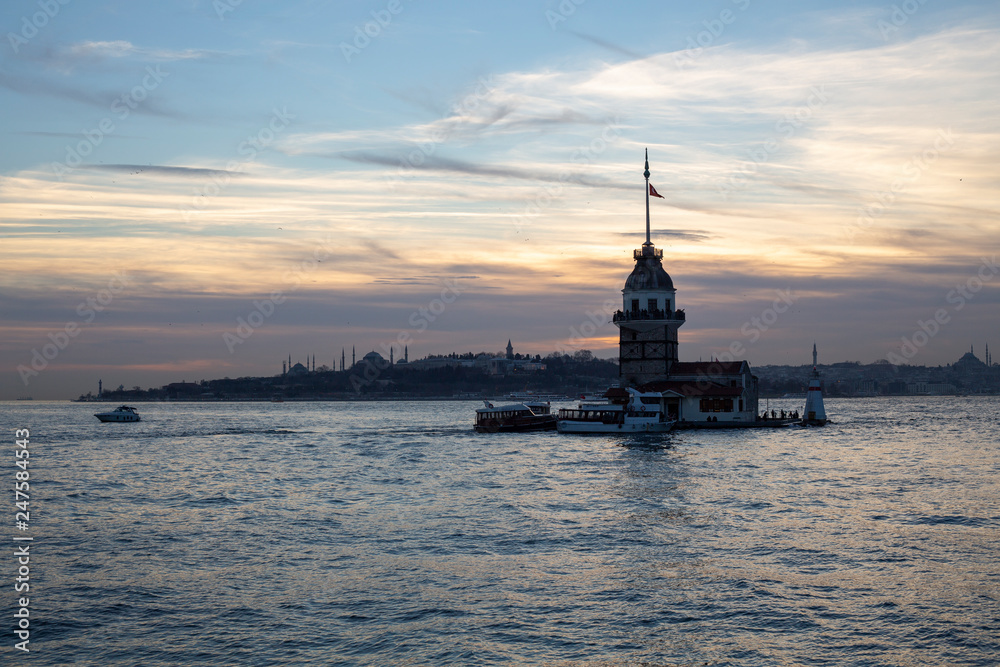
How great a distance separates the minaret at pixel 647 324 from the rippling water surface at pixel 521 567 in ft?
137

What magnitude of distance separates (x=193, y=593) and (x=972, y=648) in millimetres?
19608

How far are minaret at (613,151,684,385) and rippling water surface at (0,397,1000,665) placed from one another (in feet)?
137

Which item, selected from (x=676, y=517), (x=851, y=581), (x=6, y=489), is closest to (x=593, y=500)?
(x=676, y=517)

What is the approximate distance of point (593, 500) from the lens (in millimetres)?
40531

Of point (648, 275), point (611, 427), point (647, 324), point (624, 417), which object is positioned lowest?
point (611, 427)

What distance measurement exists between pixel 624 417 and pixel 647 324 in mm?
13634

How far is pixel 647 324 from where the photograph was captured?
9662cm

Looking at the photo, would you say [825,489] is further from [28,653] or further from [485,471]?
[28,653]

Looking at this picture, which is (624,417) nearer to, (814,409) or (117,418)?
(814,409)

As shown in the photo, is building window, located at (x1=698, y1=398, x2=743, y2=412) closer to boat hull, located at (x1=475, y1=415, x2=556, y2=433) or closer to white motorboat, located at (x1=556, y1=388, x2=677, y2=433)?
white motorboat, located at (x1=556, y1=388, x2=677, y2=433)

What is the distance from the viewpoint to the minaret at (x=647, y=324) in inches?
3789

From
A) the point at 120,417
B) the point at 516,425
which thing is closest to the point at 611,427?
the point at 516,425

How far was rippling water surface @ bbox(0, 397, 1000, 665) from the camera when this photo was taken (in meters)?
19.8

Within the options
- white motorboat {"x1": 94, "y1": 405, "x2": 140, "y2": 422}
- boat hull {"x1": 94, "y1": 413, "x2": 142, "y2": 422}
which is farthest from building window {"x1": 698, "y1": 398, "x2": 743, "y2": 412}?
white motorboat {"x1": 94, "y1": 405, "x2": 140, "y2": 422}
